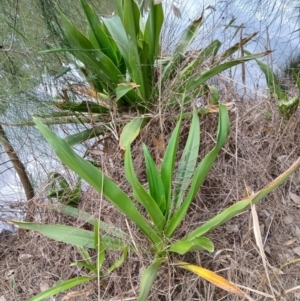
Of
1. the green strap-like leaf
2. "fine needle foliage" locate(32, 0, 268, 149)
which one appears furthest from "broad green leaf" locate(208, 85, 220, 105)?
the green strap-like leaf

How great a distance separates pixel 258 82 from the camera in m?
1.21

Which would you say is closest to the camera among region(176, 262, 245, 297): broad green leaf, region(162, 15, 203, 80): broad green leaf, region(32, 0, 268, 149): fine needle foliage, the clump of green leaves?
region(176, 262, 245, 297): broad green leaf

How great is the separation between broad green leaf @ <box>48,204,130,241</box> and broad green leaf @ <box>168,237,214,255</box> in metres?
0.12

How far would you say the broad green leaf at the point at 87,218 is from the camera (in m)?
0.81

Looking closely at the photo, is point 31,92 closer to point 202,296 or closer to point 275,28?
point 202,296

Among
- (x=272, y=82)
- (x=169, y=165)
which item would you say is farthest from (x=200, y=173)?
(x=272, y=82)

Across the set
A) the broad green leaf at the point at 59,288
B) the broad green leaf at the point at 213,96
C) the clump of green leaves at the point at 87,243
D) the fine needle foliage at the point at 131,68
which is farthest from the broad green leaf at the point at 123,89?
the broad green leaf at the point at 59,288

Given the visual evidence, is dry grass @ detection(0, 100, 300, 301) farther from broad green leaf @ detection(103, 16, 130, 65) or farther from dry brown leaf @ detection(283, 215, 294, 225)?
broad green leaf @ detection(103, 16, 130, 65)

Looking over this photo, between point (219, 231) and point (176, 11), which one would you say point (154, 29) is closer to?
point (176, 11)

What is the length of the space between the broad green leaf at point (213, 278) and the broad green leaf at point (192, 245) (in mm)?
32

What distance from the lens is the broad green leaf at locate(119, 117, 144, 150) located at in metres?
0.92

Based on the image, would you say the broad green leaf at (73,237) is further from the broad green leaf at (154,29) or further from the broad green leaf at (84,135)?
the broad green leaf at (154,29)

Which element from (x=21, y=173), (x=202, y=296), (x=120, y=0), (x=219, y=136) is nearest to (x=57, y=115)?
(x=21, y=173)

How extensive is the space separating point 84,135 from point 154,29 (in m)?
0.33
